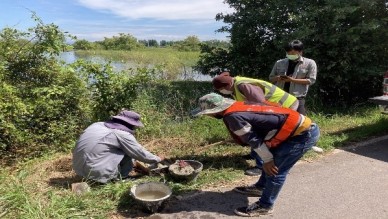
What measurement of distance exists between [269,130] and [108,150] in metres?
2.11

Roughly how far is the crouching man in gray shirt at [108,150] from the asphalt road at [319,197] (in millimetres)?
877

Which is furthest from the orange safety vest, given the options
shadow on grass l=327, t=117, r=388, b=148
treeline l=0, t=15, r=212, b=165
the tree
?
the tree

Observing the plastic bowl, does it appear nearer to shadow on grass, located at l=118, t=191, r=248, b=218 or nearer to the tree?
shadow on grass, located at l=118, t=191, r=248, b=218

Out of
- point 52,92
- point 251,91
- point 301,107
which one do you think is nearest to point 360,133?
point 301,107

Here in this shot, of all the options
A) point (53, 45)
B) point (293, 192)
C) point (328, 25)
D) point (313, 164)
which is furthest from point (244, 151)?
point (328, 25)

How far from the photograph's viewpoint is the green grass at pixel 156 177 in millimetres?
3805

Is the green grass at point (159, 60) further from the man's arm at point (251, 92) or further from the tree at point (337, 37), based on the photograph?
the tree at point (337, 37)

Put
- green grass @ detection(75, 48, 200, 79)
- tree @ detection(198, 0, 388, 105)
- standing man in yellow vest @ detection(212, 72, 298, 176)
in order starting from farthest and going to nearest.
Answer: tree @ detection(198, 0, 388, 105), green grass @ detection(75, 48, 200, 79), standing man in yellow vest @ detection(212, 72, 298, 176)

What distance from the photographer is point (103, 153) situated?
4590mm

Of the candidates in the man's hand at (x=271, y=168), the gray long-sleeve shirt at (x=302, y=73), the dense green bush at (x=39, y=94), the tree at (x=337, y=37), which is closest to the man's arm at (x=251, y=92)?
the man's hand at (x=271, y=168)

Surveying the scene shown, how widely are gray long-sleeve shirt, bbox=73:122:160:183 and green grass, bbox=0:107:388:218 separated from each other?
8.2 inches

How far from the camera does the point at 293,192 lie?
444cm

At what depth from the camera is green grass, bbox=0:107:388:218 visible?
3.80 metres

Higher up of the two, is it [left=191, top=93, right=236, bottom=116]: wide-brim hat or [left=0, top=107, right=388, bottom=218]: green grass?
[left=191, top=93, right=236, bottom=116]: wide-brim hat
